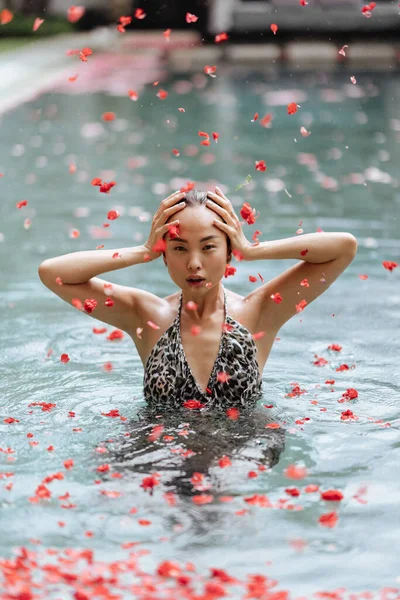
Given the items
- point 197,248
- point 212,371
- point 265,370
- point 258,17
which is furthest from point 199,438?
point 258,17

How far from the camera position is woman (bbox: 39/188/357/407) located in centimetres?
454

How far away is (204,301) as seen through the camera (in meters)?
4.80

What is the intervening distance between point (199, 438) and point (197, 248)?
83 cm

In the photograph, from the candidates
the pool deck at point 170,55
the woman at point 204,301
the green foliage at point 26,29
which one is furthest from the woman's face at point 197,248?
the green foliage at point 26,29

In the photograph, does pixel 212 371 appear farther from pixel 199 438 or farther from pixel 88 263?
pixel 88 263

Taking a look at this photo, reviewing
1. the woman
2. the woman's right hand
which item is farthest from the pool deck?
the woman's right hand

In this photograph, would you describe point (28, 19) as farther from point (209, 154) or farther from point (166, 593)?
point (166, 593)

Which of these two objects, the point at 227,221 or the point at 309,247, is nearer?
the point at 227,221

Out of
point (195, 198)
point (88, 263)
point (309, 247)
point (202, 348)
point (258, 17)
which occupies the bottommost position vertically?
point (202, 348)

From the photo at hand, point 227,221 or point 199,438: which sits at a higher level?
point 227,221

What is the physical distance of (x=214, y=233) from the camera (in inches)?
176

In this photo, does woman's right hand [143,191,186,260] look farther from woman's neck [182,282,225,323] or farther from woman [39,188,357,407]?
woman's neck [182,282,225,323]

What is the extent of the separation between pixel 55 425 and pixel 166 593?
67.4 inches

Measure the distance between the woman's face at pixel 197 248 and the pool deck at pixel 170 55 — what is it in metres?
15.2
